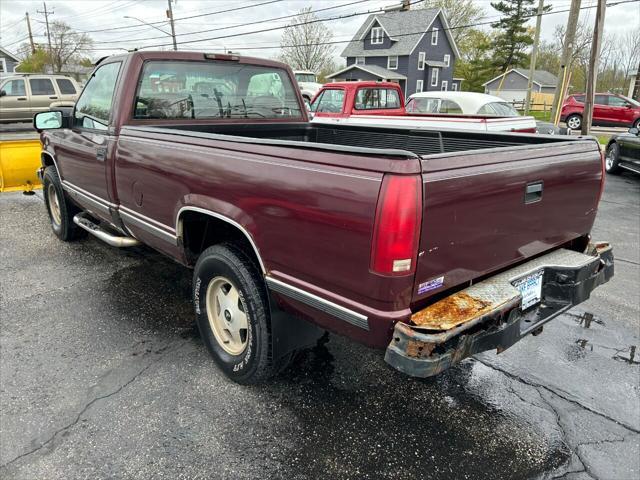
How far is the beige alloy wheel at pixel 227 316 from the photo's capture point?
9.55 feet

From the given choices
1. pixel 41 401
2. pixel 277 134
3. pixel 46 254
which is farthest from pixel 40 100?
pixel 41 401

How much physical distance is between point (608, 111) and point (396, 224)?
24.7 metres

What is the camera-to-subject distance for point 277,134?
4.48 meters

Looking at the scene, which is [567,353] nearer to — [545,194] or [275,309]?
[545,194]

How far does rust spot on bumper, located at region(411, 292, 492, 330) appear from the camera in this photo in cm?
204

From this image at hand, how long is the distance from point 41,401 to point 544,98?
204 feet

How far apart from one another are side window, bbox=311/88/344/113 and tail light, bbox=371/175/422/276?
10.2 metres

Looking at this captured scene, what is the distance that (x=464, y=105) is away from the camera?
11.9 m

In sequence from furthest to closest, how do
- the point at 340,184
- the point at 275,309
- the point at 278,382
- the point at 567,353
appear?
the point at 567,353, the point at 278,382, the point at 275,309, the point at 340,184

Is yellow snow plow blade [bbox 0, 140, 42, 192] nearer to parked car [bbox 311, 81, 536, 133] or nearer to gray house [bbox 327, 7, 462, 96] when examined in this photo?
parked car [bbox 311, 81, 536, 133]

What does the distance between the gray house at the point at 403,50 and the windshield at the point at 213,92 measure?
3964 centimetres

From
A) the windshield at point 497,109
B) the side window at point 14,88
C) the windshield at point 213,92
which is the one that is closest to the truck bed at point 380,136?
the windshield at point 213,92

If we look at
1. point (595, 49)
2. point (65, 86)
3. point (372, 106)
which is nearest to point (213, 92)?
point (372, 106)

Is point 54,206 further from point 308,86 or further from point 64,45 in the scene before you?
point 64,45
